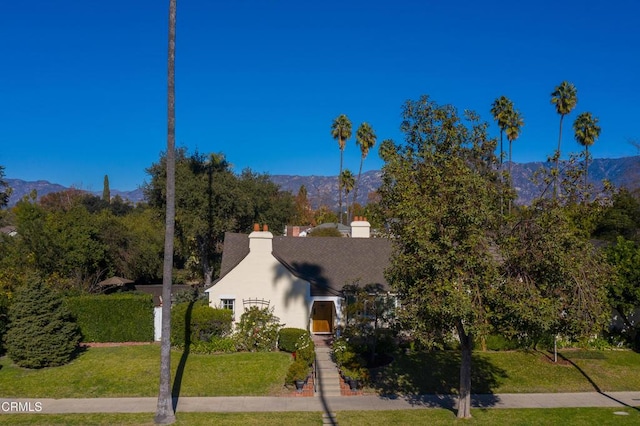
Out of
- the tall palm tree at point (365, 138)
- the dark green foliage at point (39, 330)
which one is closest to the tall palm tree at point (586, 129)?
the tall palm tree at point (365, 138)

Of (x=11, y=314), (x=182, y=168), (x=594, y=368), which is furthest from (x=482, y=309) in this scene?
(x=182, y=168)

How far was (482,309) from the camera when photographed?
14383 mm

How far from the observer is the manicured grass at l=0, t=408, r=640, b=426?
53.6ft

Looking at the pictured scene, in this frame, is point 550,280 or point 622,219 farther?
point 622,219

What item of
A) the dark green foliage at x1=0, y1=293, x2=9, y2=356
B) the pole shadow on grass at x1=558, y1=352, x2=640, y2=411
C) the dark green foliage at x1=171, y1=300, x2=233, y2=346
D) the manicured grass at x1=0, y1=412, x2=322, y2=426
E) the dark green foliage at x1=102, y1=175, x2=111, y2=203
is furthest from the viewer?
the dark green foliage at x1=102, y1=175, x2=111, y2=203

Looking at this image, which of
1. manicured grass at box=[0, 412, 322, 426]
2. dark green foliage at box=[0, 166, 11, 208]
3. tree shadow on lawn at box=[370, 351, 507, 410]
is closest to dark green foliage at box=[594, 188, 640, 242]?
tree shadow on lawn at box=[370, 351, 507, 410]

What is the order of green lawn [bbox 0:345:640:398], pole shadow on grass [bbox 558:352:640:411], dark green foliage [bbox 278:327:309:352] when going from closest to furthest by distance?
pole shadow on grass [bbox 558:352:640:411] < green lawn [bbox 0:345:640:398] < dark green foliage [bbox 278:327:309:352]

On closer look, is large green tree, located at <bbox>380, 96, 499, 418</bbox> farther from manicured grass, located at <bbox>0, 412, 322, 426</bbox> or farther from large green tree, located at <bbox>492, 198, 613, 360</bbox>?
manicured grass, located at <bbox>0, 412, 322, 426</bbox>

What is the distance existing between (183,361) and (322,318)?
8.30 meters

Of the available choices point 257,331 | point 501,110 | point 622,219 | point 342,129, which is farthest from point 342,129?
point 257,331

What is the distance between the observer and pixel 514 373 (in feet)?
71.5

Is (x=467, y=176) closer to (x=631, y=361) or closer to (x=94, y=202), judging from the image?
(x=631, y=361)

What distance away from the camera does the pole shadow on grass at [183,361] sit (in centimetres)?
1916

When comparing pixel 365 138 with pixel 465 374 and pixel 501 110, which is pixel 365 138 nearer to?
pixel 501 110
